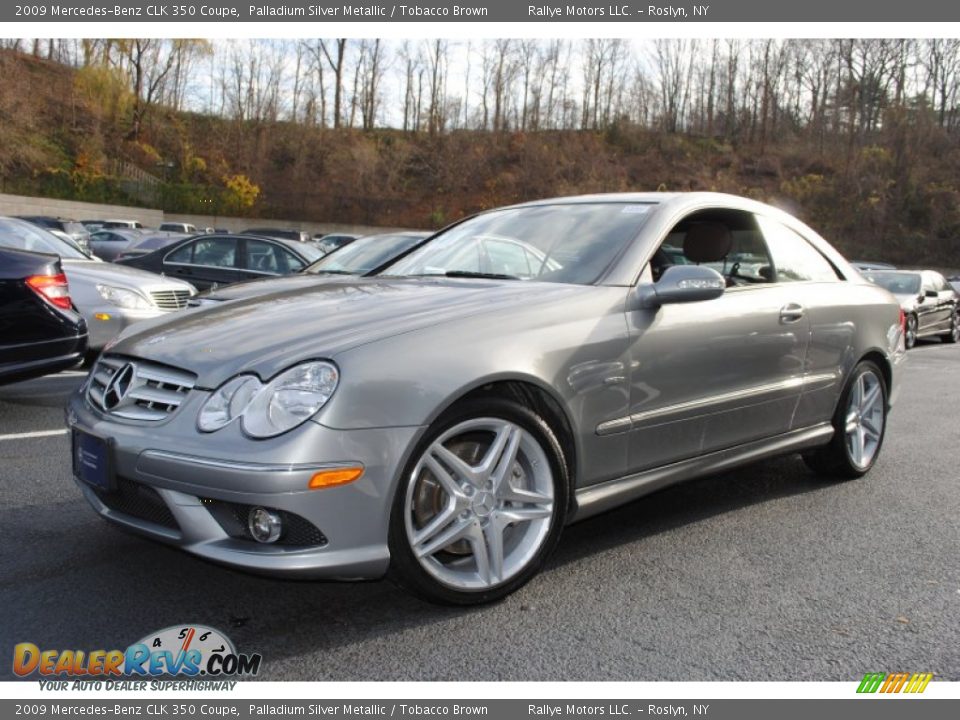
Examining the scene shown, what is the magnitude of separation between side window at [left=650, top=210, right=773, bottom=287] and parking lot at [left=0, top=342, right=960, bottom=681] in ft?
4.04

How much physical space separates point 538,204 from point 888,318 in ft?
7.72

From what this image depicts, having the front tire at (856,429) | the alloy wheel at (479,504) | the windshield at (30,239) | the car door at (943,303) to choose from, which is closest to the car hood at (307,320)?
the alloy wheel at (479,504)

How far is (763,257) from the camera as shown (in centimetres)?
452

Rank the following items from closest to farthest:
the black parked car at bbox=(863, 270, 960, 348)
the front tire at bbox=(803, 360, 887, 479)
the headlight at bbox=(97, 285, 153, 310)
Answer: the front tire at bbox=(803, 360, 887, 479) → the headlight at bbox=(97, 285, 153, 310) → the black parked car at bbox=(863, 270, 960, 348)

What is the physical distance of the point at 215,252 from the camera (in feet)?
38.3

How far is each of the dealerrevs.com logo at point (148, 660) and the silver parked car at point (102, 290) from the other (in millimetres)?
5945

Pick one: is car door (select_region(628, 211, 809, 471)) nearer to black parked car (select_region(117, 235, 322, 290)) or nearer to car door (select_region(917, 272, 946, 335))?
black parked car (select_region(117, 235, 322, 290))

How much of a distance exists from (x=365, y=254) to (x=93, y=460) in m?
6.31

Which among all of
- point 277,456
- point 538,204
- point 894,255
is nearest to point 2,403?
point 538,204

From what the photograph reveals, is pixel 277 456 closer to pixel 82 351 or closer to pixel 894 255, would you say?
pixel 82 351

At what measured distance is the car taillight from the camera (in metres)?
5.65

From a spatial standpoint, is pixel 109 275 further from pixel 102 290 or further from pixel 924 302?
pixel 924 302

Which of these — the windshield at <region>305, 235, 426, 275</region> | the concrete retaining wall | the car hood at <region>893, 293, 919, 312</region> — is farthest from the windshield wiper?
the concrete retaining wall

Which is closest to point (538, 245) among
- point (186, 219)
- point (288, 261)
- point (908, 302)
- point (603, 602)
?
point (603, 602)
